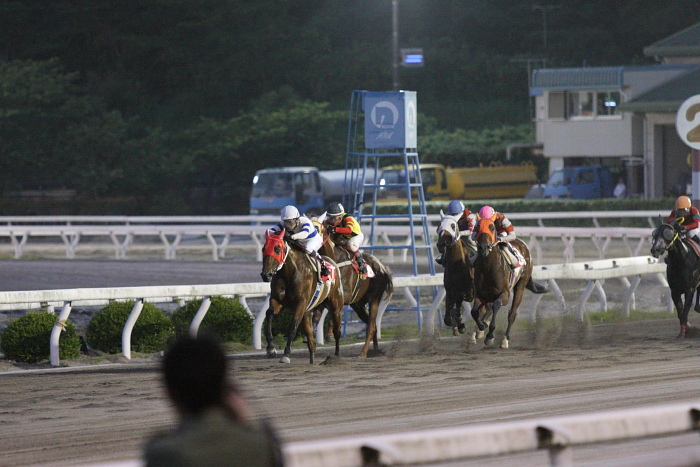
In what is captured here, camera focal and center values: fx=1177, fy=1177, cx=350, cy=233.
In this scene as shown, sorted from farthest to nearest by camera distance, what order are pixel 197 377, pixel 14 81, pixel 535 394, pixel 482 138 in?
1. pixel 482 138
2. pixel 14 81
3. pixel 535 394
4. pixel 197 377

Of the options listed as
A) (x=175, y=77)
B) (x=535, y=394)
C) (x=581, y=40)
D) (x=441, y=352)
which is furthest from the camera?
(x=581, y=40)

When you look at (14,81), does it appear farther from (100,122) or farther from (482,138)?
(482,138)

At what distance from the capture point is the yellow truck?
122ft

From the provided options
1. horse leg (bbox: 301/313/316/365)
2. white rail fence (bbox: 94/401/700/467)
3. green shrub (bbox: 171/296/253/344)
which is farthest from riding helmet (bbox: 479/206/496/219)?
white rail fence (bbox: 94/401/700/467)

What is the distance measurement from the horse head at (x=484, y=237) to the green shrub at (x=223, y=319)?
8.79 feet

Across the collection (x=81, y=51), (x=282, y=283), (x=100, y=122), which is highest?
(x=81, y=51)

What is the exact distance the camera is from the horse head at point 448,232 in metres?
12.0

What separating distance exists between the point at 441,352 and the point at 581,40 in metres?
50.1

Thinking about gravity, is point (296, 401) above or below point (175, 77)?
below

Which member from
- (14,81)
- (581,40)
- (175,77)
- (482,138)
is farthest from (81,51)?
(581,40)

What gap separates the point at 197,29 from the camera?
5091 cm

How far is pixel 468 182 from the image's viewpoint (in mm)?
39375

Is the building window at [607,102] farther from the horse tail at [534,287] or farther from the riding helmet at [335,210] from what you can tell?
the riding helmet at [335,210]

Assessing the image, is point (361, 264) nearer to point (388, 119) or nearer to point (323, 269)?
point (323, 269)
